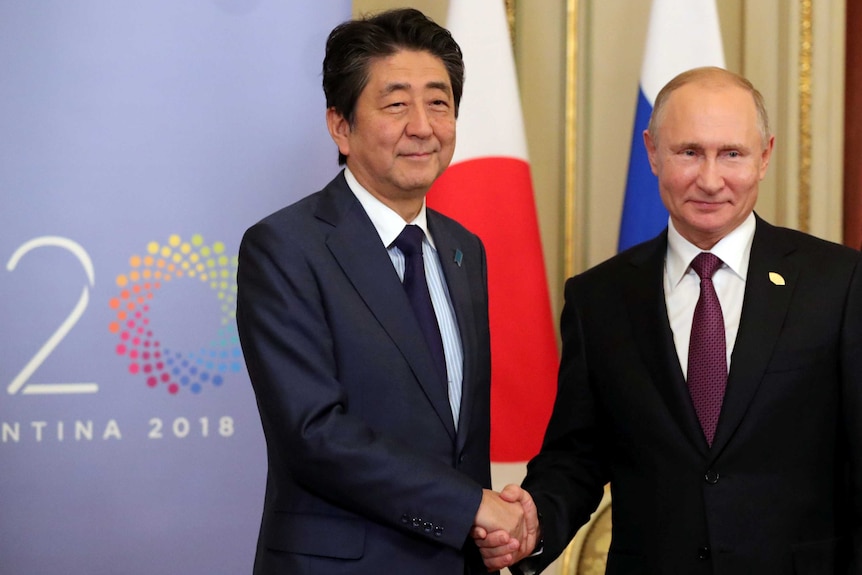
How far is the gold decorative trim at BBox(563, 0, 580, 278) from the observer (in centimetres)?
359

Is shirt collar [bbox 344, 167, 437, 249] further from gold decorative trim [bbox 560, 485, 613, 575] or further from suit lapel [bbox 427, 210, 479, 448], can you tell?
gold decorative trim [bbox 560, 485, 613, 575]

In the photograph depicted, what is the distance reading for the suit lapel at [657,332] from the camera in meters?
2.09

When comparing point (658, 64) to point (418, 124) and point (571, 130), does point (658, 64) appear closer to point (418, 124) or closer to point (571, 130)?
point (571, 130)

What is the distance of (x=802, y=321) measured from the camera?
2.07m

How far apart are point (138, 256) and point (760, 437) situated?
2205mm

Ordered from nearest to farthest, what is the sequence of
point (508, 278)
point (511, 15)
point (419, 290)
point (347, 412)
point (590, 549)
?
point (347, 412), point (419, 290), point (590, 549), point (508, 278), point (511, 15)

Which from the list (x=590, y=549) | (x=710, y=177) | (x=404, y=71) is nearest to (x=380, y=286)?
(x=404, y=71)

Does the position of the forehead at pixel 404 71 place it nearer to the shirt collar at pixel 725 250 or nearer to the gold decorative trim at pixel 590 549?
the shirt collar at pixel 725 250

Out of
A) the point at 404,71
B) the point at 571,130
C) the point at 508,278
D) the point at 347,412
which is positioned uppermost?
the point at 571,130

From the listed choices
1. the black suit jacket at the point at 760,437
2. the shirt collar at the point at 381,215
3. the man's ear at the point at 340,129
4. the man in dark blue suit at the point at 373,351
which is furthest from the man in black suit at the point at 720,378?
the man's ear at the point at 340,129

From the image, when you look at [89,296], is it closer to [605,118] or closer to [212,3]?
[212,3]

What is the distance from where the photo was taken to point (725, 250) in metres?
2.19

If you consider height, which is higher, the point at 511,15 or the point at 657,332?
the point at 511,15

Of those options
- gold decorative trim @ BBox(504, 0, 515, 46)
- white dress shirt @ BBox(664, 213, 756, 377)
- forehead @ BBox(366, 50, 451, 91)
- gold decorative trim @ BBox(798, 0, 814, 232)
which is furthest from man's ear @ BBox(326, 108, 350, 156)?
gold decorative trim @ BBox(798, 0, 814, 232)
